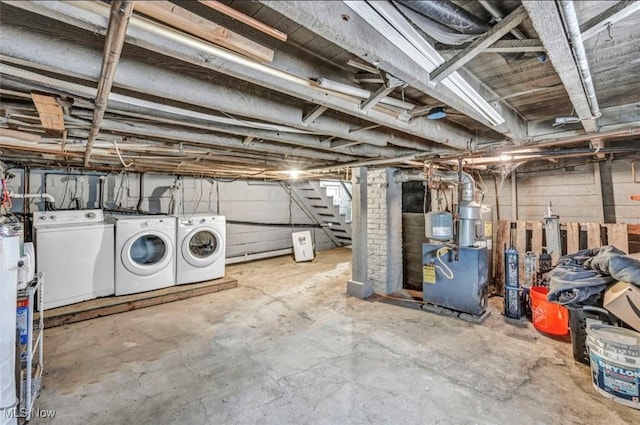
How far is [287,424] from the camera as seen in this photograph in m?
1.76

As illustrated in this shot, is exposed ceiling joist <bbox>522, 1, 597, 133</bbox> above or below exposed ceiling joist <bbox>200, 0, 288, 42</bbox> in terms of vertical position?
below

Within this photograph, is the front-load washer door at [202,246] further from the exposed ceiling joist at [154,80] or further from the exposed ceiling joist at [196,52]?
the exposed ceiling joist at [196,52]

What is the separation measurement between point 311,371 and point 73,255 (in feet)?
10.3

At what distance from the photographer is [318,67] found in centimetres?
142

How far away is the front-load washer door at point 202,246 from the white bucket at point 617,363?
4306mm

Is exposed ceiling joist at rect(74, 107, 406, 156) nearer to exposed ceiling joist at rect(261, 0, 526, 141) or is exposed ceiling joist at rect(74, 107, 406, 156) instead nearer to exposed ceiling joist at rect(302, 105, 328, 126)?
exposed ceiling joist at rect(302, 105, 328, 126)

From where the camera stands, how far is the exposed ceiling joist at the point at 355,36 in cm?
85

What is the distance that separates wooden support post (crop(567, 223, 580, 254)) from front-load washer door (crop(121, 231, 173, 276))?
17.1 feet

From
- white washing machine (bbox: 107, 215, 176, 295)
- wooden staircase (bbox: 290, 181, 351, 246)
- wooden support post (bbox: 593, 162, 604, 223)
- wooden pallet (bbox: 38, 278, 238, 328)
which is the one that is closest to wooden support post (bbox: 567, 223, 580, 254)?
wooden support post (bbox: 593, 162, 604, 223)

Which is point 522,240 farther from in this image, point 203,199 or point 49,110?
point 203,199

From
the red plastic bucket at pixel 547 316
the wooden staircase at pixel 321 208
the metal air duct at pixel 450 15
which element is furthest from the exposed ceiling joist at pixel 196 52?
the wooden staircase at pixel 321 208

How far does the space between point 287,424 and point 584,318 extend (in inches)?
95.3

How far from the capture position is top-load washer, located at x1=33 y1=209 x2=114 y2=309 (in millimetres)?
3295

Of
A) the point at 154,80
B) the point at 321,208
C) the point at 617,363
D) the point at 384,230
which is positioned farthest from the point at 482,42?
the point at 321,208
